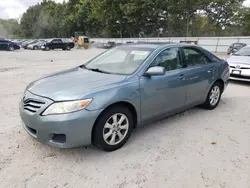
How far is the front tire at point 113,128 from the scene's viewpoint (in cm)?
272

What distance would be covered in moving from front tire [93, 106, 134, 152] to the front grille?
2.41ft

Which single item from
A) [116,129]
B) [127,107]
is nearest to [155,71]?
[127,107]

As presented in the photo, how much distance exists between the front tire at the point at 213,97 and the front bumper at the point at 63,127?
2.79 meters

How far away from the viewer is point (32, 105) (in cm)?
270

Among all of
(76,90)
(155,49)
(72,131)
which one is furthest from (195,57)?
(72,131)

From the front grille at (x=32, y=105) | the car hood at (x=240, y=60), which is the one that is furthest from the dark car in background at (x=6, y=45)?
the front grille at (x=32, y=105)

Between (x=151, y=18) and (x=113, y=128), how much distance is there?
4067cm

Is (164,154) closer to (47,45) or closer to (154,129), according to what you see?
(154,129)

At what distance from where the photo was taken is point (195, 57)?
4.17 m

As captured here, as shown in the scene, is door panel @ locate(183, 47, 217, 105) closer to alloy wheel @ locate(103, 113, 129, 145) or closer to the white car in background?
alloy wheel @ locate(103, 113, 129, 145)

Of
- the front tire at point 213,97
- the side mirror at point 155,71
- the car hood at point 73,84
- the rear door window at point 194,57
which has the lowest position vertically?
the front tire at point 213,97

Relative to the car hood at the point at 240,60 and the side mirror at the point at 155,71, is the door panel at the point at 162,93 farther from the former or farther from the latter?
the car hood at the point at 240,60

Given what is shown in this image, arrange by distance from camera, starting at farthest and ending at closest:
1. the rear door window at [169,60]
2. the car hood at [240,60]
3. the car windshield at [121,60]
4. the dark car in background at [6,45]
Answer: the dark car in background at [6,45] → the car hood at [240,60] → the rear door window at [169,60] → the car windshield at [121,60]

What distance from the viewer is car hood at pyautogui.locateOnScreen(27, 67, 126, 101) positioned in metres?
2.61
